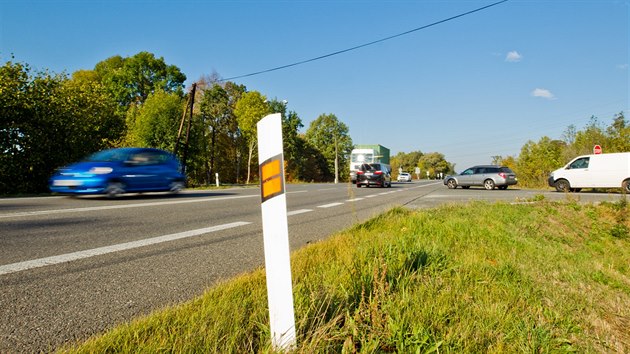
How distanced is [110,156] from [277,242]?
35.6ft

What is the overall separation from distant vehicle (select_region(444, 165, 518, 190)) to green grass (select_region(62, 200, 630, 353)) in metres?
19.2

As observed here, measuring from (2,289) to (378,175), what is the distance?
22697 mm

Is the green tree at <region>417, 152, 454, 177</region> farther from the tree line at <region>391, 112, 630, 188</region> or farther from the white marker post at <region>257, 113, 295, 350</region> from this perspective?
the white marker post at <region>257, 113, 295, 350</region>

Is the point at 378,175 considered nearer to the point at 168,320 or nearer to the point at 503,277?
the point at 503,277

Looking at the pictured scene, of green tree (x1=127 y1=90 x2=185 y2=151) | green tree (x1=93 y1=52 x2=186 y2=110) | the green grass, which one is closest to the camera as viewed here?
the green grass

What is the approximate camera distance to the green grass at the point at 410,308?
163cm

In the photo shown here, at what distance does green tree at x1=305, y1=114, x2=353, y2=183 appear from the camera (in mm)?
70375

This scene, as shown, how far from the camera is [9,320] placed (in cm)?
192

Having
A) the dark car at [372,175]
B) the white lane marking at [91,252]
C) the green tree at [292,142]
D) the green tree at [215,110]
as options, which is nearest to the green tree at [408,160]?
the green tree at [292,142]

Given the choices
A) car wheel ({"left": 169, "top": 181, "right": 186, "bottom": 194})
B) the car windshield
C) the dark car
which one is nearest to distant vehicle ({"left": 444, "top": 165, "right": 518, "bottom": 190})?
the dark car

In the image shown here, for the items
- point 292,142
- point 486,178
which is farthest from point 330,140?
point 486,178

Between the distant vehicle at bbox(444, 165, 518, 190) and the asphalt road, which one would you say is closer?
the asphalt road

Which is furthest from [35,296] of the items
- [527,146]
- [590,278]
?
[527,146]

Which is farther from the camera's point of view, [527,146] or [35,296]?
[527,146]
